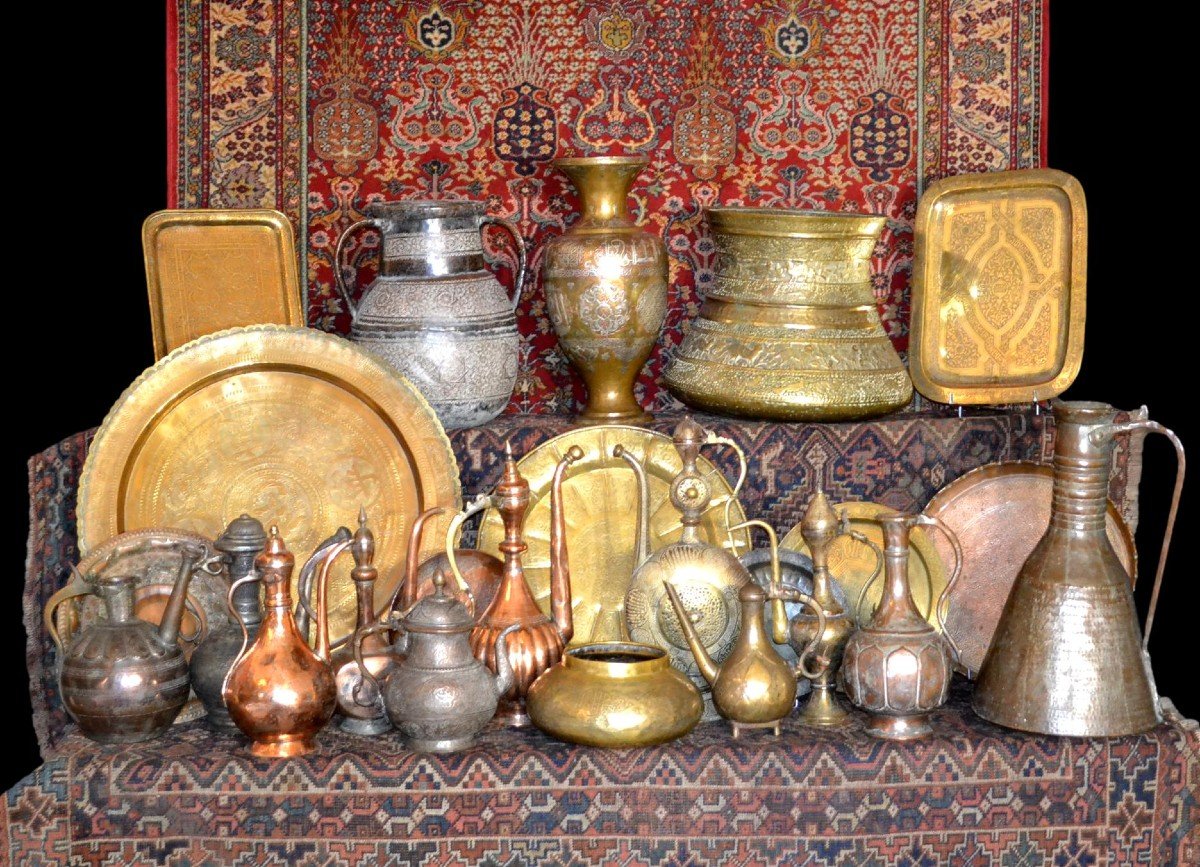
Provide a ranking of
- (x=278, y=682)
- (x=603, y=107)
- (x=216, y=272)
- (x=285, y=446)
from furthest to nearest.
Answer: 1. (x=603, y=107)
2. (x=216, y=272)
3. (x=285, y=446)
4. (x=278, y=682)

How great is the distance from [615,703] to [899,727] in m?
0.57

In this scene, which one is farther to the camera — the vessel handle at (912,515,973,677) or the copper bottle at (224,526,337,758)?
the vessel handle at (912,515,973,677)

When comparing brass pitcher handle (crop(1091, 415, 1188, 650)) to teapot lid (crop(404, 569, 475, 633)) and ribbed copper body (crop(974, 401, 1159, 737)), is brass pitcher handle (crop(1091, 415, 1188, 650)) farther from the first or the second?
teapot lid (crop(404, 569, 475, 633))

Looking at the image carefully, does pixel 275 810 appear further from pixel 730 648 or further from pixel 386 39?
pixel 386 39

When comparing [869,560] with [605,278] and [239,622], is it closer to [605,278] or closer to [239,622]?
[605,278]

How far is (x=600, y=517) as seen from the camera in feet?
12.5

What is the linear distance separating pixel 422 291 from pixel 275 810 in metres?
1.21

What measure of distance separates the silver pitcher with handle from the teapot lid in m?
0.70

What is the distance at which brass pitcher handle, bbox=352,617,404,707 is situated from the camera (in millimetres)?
3254

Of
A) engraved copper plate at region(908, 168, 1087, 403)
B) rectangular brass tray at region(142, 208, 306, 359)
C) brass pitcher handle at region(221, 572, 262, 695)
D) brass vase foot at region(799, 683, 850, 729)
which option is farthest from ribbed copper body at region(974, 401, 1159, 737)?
rectangular brass tray at region(142, 208, 306, 359)

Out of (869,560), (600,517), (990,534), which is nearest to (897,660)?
(869,560)

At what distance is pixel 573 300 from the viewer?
3791mm

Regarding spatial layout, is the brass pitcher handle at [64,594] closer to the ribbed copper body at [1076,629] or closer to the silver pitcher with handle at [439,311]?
the silver pitcher with handle at [439,311]

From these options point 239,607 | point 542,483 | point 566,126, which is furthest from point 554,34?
point 239,607
